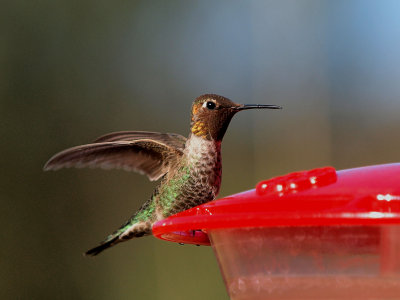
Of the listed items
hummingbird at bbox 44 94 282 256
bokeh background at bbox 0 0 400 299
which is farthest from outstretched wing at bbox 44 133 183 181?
bokeh background at bbox 0 0 400 299

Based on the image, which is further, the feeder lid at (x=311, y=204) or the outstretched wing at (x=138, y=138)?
the outstretched wing at (x=138, y=138)

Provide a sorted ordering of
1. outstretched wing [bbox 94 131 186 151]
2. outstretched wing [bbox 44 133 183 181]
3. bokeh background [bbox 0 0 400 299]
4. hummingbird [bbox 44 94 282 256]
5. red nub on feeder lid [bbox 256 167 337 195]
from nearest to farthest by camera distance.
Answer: red nub on feeder lid [bbox 256 167 337 195] < hummingbird [bbox 44 94 282 256] < outstretched wing [bbox 44 133 183 181] < outstretched wing [bbox 94 131 186 151] < bokeh background [bbox 0 0 400 299]

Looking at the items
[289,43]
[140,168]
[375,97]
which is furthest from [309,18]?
[140,168]

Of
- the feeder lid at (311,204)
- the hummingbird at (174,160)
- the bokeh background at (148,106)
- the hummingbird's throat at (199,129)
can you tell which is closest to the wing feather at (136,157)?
the hummingbird at (174,160)

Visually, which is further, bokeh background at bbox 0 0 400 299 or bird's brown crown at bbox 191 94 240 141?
bokeh background at bbox 0 0 400 299

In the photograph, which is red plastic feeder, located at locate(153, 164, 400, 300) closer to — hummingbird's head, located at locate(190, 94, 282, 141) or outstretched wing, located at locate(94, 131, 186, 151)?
hummingbird's head, located at locate(190, 94, 282, 141)

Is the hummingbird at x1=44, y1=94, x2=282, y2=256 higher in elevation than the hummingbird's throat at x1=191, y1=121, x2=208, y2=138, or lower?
lower

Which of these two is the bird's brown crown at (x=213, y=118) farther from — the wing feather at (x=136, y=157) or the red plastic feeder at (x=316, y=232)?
the red plastic feeder at (x=316, y=232)

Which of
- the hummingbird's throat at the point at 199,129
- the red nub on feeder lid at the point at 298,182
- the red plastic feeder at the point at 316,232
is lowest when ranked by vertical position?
the red plastic feeder at the point at 316,232
